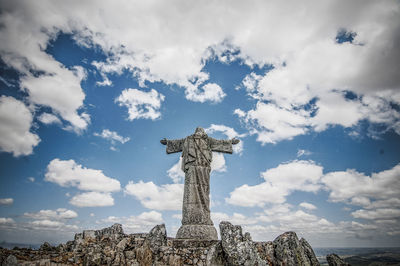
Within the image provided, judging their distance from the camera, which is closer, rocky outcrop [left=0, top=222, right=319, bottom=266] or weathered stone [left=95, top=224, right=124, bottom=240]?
rocky outcrop [left=0, top=222, right=319, bottom=266]

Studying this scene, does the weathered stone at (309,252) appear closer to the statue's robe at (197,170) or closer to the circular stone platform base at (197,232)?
the circular stone platform base at (197,232)

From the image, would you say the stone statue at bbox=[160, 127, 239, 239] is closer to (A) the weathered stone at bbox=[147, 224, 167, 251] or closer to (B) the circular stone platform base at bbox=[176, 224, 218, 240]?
(B) the circular stone platform base at bbox=[176, 224, 218, 240]

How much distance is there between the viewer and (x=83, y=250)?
7.89m

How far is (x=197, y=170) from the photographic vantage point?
11.6 meters

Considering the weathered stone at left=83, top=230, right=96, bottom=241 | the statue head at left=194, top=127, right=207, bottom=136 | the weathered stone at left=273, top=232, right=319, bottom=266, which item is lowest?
the weathered stone at left=273, top=232, right=319, bottom=266

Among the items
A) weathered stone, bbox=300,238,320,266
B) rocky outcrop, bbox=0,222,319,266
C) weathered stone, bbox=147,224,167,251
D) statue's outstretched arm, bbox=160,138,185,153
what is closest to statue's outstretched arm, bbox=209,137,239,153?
statue's outstretched arm, bbox=160,138,185,153

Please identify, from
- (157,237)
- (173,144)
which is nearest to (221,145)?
(173,144)

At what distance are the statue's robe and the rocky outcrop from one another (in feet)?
8.07

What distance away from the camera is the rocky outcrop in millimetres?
6884

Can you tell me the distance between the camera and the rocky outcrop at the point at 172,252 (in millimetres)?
6884

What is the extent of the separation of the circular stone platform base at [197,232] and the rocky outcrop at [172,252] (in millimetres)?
1732

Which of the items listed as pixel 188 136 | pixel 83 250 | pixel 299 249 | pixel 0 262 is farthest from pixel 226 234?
pixel 0 262

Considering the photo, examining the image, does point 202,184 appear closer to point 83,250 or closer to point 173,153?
point 173,153

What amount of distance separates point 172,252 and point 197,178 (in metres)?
4.15
